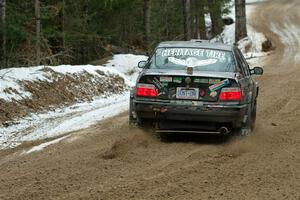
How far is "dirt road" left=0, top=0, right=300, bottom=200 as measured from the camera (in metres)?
6.74

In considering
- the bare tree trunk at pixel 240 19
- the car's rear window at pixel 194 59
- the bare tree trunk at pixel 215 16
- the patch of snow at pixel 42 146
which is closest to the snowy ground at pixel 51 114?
the patch of snow at pixel 42 146

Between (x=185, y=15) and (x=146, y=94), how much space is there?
2328 centimetres

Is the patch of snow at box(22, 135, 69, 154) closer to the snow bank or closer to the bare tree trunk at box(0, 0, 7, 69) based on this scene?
the bare tree trunk at box(0, 0, 7, 69)

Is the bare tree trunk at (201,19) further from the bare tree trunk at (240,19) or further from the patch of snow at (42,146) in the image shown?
the patch of snow at (42,146)

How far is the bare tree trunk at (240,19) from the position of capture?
34781mm

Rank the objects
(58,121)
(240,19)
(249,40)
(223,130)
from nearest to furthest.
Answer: (223,130)
(58,121)
(249,40)
(240,19)

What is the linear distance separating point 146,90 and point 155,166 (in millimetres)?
1735

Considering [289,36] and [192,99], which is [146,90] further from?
[289,36]

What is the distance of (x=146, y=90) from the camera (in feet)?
30.6

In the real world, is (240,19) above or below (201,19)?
below

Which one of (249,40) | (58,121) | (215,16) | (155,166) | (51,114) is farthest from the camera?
(215,16)

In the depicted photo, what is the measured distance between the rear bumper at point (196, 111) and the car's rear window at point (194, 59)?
0.77 metres

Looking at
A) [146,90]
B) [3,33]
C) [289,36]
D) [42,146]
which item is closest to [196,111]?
[146,90]

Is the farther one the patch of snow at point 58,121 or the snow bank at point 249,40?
the snow bank at point 249,40
